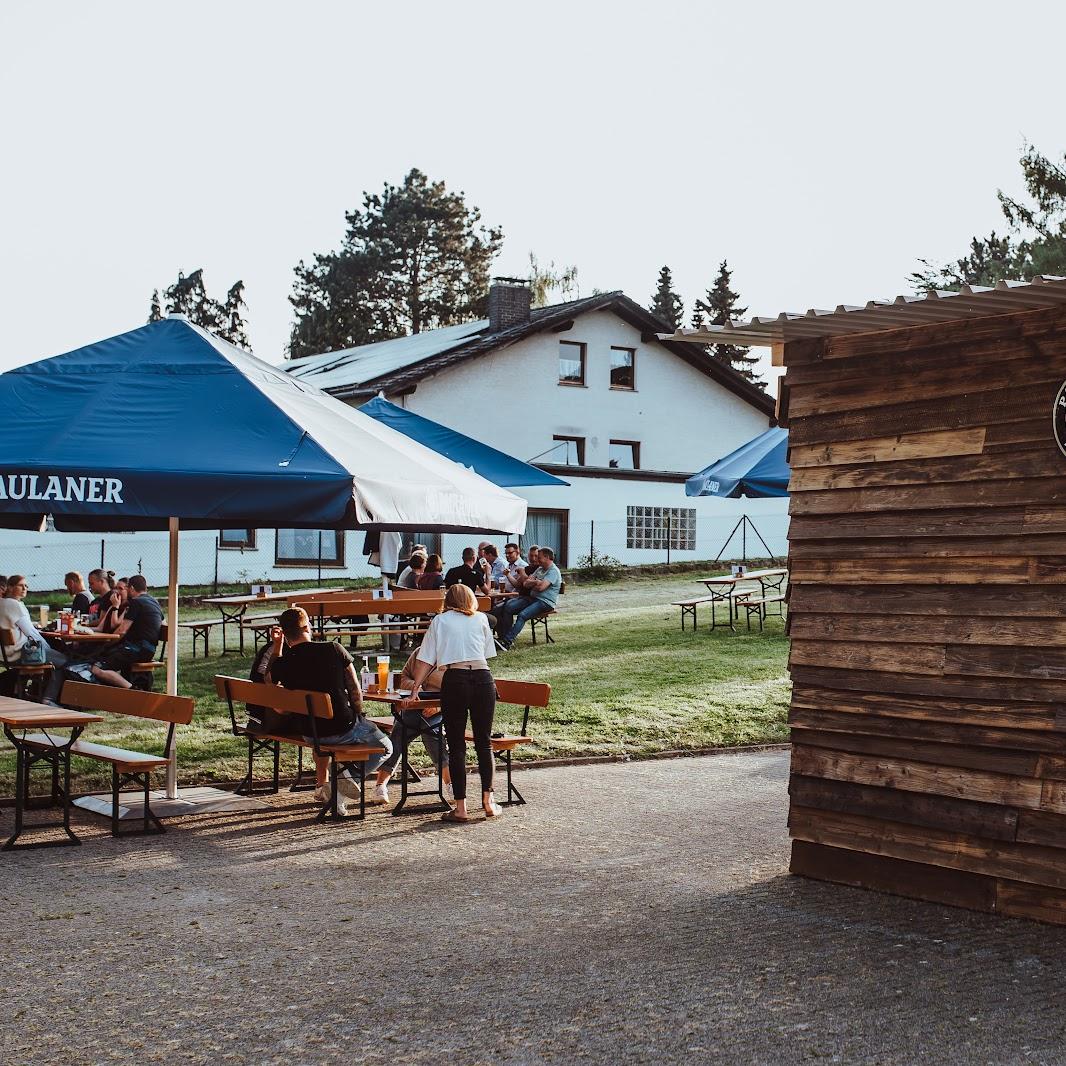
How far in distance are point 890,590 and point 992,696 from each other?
0.80 metres

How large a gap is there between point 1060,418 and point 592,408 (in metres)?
32.7

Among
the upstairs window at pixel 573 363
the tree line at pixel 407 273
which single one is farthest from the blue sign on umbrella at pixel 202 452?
the tree line at pixel 407 273

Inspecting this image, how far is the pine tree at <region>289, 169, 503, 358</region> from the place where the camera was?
62688 mm

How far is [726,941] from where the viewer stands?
6.71m

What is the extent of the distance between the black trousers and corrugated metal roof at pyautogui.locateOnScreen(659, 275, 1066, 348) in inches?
111

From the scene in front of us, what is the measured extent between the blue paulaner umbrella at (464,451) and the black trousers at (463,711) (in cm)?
539

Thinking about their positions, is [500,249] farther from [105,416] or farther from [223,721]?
[105,416]

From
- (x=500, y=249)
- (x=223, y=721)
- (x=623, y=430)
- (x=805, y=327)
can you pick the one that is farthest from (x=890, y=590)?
(x=500, y=249)

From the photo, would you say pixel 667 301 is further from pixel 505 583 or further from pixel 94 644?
pixel 94 644

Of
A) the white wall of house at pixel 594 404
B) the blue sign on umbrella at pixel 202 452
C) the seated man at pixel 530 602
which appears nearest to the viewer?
the blue sign on umbrella at pixel 202 452

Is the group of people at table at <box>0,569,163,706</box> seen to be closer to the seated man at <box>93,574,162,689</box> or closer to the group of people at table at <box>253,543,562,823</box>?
the seated man at <box>93,574,162,689</box>

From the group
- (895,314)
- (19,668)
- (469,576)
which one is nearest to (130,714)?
(19,668)

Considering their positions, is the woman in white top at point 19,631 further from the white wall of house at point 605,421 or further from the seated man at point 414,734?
the white wall of house at point 605,421

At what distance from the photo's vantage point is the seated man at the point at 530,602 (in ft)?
66.1
